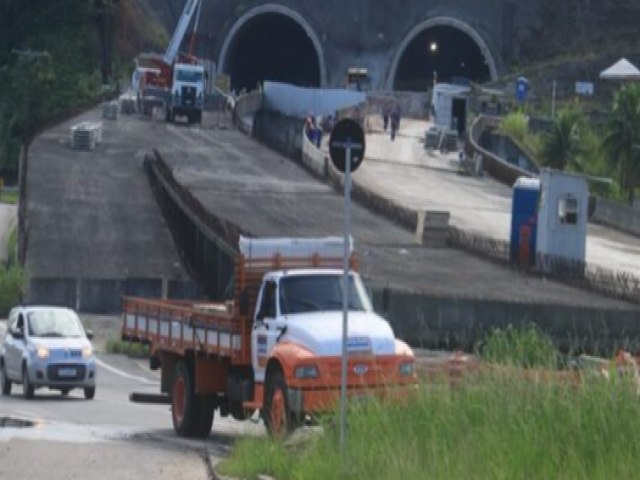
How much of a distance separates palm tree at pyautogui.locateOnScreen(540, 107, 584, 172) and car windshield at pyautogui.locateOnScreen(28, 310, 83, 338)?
167 feet

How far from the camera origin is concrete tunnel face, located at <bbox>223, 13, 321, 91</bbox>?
12656cm

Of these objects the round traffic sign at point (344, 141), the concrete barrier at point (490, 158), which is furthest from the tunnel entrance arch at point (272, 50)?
the round traffic sign at point (344, 141)

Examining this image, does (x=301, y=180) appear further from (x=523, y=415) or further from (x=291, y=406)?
(x=523, y=415)

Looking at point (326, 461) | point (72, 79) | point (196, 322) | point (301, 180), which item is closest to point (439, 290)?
point (196, 322)

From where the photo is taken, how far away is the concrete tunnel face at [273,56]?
127 metres

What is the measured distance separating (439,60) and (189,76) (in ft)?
113

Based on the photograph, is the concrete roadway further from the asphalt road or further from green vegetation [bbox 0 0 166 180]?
the asphalt road

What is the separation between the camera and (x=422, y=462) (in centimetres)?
1535

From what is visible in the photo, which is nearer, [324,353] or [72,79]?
[324,353]

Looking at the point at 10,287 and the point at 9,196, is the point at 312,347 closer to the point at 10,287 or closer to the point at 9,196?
the point at 10,287

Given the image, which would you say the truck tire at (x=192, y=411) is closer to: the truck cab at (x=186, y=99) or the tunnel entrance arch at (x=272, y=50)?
the truck cab at (x=186, y=99)

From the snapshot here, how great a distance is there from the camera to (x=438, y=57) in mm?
128500

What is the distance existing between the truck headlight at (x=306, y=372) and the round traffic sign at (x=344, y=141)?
324 centimetres

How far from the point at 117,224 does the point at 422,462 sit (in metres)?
48.0
